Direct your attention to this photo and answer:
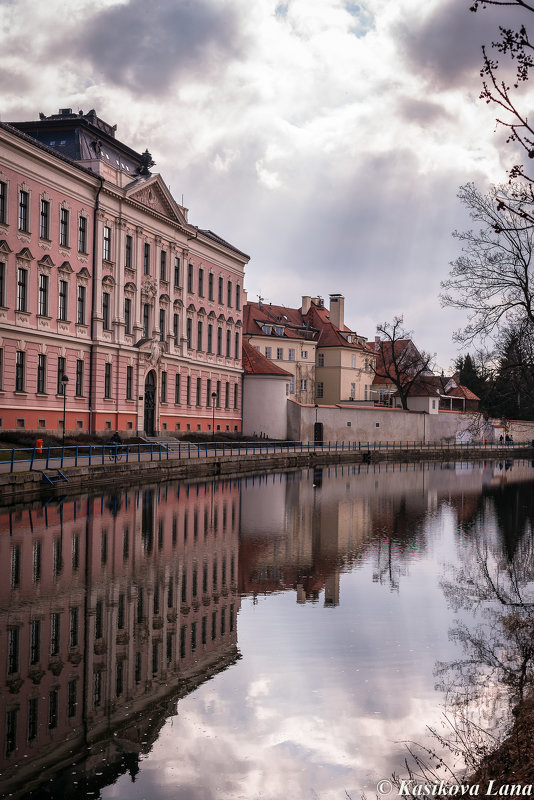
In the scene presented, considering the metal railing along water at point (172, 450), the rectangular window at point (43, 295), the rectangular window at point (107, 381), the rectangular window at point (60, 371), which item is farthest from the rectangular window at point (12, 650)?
the rectangular window at point (107, 381)

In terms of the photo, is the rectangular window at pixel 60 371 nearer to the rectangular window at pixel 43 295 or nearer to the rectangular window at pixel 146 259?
the rectangular window at pixel 43 295

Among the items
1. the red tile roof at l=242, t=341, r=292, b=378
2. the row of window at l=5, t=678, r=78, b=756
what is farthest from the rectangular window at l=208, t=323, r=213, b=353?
the row of window at l=5, t=678, r=78, b=756

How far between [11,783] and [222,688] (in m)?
3.09

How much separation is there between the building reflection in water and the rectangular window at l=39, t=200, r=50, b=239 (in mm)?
25270

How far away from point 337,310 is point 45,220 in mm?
60368

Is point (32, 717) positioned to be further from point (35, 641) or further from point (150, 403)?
point (150, 403)

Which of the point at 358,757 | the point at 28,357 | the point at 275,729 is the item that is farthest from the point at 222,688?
the point at 28,357

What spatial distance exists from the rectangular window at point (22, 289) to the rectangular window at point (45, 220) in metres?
2.54

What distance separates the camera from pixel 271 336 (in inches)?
3644

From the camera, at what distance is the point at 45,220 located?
44.2m

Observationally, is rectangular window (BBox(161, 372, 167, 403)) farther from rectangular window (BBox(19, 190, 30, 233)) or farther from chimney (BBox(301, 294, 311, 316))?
chimney (BBox(301, 294, 311, 316))

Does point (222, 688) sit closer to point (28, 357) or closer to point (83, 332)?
point (28, 357)

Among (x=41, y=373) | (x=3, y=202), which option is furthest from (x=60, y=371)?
(x=3, y=202)

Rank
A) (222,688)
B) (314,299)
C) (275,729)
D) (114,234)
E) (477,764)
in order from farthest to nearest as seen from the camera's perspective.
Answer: (314,299), (114,234), (222,688), (275,729), (477,764)
